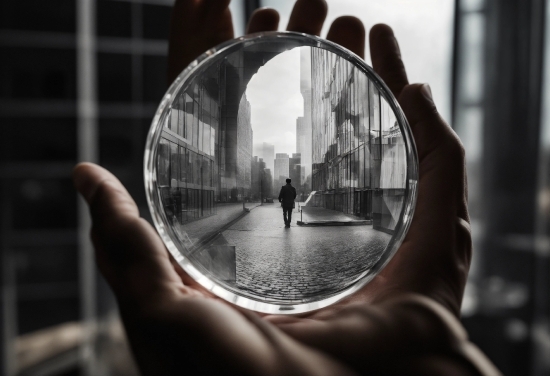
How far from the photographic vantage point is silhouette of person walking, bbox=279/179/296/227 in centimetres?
47

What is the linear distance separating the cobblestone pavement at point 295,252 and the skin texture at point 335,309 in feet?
0.14

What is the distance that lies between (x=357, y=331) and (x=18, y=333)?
230cm

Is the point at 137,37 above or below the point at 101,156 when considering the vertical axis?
above

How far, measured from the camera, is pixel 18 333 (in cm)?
210

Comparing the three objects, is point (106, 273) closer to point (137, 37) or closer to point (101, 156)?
point (101, 156)

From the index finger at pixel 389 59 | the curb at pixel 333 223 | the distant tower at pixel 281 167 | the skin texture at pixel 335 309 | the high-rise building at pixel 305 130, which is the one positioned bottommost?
the skin texture at pixel 335 309

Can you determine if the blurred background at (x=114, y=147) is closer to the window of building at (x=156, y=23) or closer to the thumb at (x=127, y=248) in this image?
the window of building at (x=156, y=23)

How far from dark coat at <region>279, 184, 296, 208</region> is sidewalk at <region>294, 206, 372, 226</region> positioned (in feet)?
0.05

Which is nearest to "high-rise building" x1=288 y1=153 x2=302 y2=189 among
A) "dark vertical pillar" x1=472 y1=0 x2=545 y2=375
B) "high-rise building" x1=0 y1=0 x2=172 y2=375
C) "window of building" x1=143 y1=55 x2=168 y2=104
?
"dark vertical pillar" x1=472 y1=0 x2=545 y2=375

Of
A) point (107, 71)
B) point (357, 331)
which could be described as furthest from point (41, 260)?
point (357, 331)

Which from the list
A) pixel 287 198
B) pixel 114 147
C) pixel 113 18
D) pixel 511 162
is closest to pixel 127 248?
pixel 287 198

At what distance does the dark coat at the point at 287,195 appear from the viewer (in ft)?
1.53

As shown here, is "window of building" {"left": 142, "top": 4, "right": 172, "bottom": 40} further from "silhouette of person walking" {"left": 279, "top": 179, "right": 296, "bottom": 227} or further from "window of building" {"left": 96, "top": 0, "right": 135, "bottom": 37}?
"silhouette of person walking" {"left": 279, "top": 179, "right": 296, "bottom": 227}

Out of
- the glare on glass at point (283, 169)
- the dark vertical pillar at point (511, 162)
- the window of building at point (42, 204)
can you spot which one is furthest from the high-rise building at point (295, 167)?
the window of building at point (42, 204)
